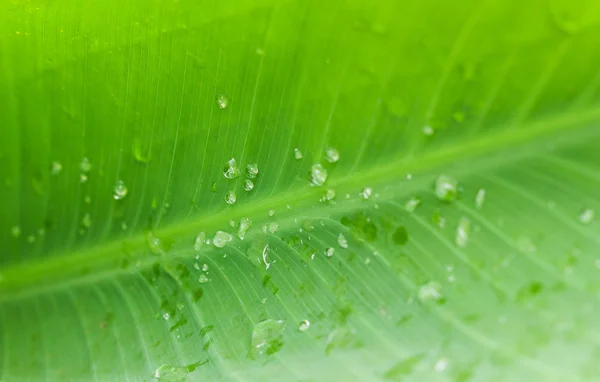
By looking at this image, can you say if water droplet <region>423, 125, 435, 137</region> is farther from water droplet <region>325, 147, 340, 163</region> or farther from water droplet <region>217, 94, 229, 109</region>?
water droplet <region>217, 94, 229, 109</region>

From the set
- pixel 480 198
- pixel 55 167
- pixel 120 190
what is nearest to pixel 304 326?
pixel 480 198

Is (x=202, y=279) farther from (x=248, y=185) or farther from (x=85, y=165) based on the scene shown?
(x=85, y=165)

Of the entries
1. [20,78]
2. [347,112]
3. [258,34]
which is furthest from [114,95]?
[347,112]

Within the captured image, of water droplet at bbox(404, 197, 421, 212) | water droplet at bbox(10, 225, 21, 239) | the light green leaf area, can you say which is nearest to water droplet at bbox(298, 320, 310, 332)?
the light green leaf area

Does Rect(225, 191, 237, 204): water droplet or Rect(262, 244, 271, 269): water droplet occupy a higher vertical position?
Rect(225, 191, 237, 204): water droplet

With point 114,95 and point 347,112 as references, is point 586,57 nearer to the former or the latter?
point 347,112

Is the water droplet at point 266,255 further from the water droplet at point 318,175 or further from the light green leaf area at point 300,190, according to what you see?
the water droplet at point 318,175

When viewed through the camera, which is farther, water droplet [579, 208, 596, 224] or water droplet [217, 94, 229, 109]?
water droplet [217, 94, 229, 109]
